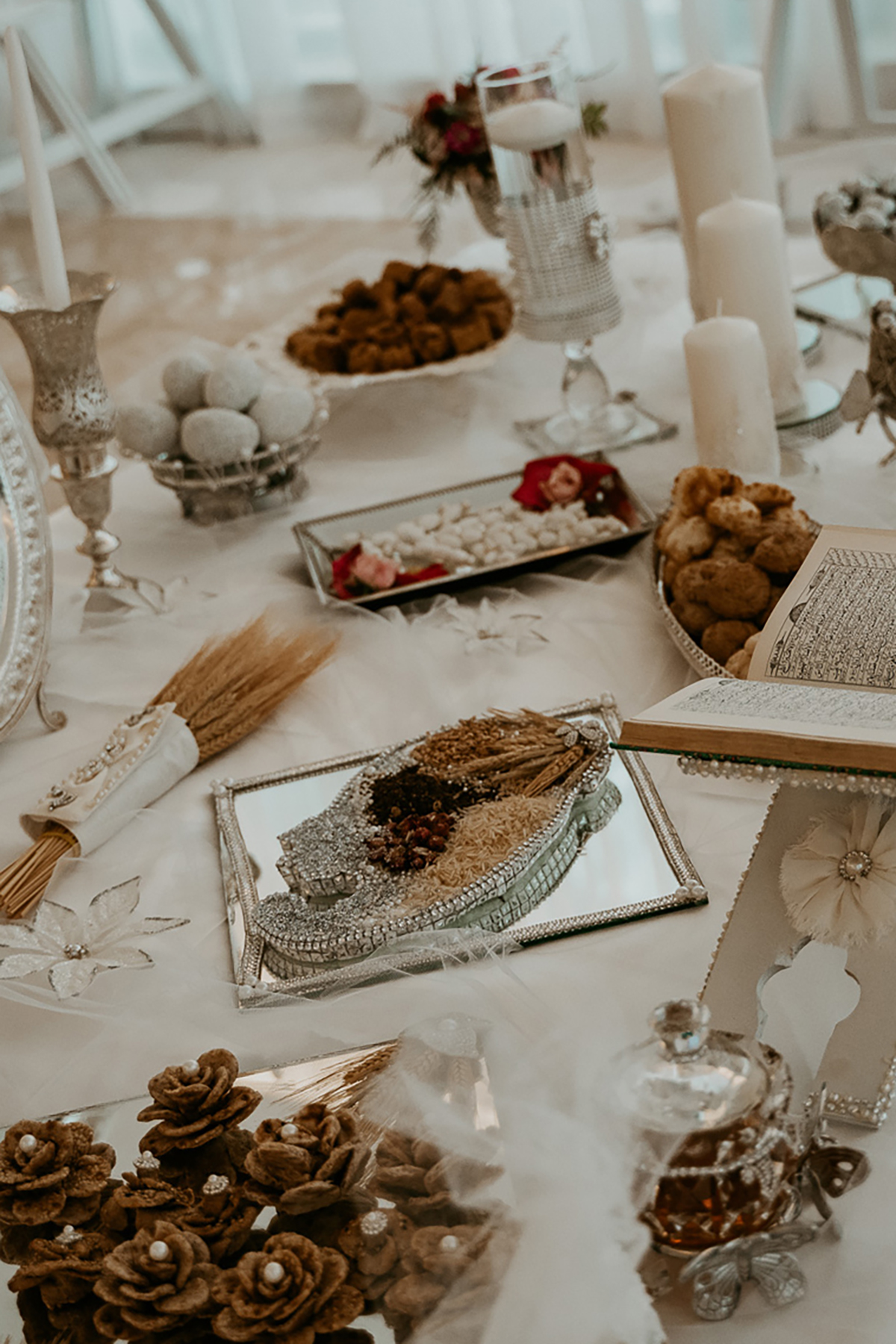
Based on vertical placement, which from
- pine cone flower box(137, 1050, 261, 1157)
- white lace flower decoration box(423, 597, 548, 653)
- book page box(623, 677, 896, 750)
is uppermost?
book page box(623, 677, 896, 750)

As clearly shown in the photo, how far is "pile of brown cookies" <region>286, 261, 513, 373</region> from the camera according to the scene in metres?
1.41

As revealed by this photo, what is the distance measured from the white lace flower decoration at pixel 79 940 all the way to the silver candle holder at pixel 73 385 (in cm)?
46

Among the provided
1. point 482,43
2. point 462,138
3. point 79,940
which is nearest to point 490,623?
point 79,940

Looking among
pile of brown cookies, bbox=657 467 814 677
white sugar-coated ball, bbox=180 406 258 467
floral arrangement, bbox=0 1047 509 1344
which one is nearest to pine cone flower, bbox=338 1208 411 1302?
floral arrangement, bbox=0 1047 509 1344

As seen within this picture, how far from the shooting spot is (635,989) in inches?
26.7

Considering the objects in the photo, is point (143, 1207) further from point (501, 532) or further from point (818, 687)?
point (501, 532)

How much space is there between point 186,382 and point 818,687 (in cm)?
87

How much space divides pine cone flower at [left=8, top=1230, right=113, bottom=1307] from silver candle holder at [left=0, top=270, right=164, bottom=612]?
0.72 m

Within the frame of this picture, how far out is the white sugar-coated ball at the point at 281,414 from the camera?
1.27 m

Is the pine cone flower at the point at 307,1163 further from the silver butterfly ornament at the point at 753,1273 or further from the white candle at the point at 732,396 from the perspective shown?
the white candle at the point at 732,396

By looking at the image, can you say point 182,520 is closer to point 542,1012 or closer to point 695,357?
point 695,357

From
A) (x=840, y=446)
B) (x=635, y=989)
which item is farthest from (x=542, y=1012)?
(x=840, y=446)
